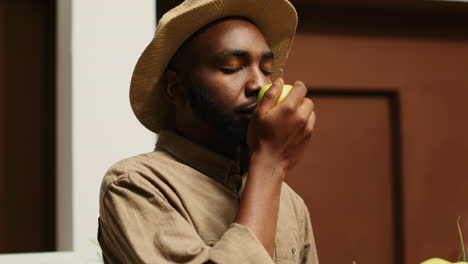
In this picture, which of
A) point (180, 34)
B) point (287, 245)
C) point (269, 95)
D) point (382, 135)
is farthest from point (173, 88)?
point (382, 135)

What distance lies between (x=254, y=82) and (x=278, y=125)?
86 mm

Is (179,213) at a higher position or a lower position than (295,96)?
lower

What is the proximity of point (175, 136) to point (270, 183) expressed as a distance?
19 centimetres

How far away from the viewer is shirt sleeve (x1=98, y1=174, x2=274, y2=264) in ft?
2.71

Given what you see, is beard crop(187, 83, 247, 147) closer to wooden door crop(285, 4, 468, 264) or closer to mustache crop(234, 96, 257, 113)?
mustache crop(234, 96, 257, 113)

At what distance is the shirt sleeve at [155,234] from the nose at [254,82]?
0.18m

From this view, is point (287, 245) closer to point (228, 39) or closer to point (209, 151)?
point (209, 151)

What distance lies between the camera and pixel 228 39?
964 mm

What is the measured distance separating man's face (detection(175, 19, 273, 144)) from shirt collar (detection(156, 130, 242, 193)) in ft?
0.15

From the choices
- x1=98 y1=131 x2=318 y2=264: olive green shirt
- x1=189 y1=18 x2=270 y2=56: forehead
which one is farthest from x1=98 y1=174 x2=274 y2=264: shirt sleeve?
x1=189 y1=18 x2=270 y2=56: forehead

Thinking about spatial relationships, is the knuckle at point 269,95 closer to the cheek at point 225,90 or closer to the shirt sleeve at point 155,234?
the cheek at point 225,90

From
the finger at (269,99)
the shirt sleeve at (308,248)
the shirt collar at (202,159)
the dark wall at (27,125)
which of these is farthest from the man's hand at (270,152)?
the dark wall at (27,125)

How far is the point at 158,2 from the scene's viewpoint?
1.71 metres

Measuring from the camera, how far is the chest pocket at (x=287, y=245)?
1.00 metres
